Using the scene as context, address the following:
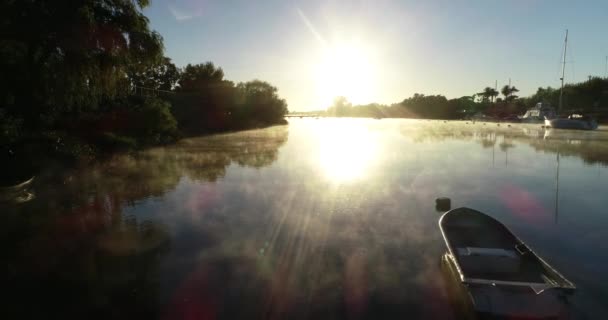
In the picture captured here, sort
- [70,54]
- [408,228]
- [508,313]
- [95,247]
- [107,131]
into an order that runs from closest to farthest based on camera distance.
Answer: [508,313] → [95,247] → [408,228] → [70,54] → [107,131]

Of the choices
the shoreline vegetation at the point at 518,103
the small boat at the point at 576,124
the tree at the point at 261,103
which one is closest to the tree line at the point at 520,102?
the shoreline vegetation at the point at 518,103

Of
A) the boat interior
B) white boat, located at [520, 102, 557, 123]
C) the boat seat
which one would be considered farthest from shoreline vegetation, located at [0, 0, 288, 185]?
white boat, located at [520, 102, 557, 123]

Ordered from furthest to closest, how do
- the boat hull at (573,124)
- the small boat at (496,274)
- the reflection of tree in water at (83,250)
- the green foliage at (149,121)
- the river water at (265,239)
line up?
the boat hull at (573,124), the green foliage at (149,121), the river water at (265,239), the reflection of tree in water at (83,250), the small boat at (496,274)

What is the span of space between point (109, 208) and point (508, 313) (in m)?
16.3

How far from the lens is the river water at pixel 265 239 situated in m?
8.35

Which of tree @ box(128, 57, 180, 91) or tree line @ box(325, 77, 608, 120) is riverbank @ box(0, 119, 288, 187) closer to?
tree @ box(128, 57, 180, 91)

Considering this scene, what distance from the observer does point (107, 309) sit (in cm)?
800

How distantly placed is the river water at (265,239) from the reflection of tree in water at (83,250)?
51mm

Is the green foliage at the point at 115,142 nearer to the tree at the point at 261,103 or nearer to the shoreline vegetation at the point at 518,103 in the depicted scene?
the tree at the point at 261,103

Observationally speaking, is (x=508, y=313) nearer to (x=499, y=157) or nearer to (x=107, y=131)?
(x=499, y=157)

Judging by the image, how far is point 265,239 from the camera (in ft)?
40.9

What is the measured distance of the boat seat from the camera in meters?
8.16

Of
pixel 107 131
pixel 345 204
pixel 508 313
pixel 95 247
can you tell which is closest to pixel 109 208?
pixel 95 247

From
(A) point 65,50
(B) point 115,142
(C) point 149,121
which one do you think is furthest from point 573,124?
(A) point 65,50
